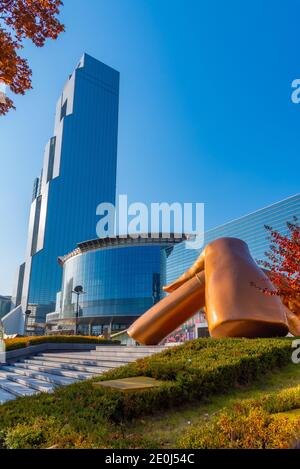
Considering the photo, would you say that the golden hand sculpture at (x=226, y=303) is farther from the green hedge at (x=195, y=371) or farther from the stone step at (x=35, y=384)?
the stone step at (x=35, y=384)

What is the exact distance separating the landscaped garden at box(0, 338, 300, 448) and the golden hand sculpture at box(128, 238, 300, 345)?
3.63 ft

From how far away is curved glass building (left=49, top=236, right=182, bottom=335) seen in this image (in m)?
79.8

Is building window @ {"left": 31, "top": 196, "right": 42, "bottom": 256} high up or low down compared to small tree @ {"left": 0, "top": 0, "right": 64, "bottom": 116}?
up

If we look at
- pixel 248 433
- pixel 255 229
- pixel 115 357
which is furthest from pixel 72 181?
pixel 248 433

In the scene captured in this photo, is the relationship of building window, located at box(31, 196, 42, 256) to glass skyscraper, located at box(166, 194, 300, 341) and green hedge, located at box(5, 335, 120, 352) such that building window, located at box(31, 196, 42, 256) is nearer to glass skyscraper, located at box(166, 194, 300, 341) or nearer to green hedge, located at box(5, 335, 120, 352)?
glass skyscraper, located at box(166, 194, 300, 341)

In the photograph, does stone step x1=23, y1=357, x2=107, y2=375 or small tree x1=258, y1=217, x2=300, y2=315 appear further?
stone step x1=23, y1=357, x2=107, y2=375

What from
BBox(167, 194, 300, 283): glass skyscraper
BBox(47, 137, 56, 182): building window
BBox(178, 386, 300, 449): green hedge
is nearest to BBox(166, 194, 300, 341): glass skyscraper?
BBox(167, 194, 300, 283): glass skyscraper

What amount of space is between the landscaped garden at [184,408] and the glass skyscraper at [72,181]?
123109mm

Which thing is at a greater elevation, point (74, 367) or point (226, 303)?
point (226, 303)

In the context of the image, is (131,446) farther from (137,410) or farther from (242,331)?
(242,331)

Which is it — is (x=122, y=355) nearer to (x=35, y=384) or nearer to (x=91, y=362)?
(x=91, y=362)

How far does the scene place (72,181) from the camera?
422 feet

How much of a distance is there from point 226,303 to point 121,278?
2851 inches

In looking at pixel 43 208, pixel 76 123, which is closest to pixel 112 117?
pixel 76 123
